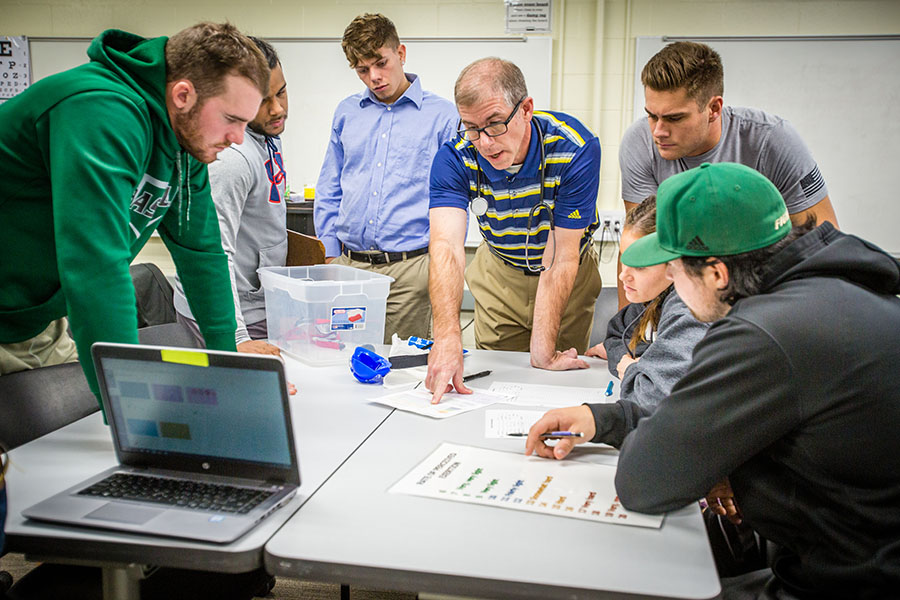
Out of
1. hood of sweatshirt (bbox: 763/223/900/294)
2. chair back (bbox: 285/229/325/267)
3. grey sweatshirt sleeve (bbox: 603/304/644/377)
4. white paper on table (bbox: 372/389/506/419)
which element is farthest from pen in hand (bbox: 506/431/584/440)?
chair back (bbox: 285/229/325/267)

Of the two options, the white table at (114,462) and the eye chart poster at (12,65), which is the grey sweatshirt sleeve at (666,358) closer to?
the white table at (114,462)

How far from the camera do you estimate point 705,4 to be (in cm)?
402

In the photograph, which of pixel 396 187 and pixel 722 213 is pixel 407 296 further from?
pixel 722 213

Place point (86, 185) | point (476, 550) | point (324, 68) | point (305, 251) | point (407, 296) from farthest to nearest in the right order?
point (324, 68), point (407, 296), point (305, 251), point (86, 185), point (476, 550)

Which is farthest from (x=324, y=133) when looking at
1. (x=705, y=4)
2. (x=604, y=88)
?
(x=705, y=4)

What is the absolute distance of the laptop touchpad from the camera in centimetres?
101

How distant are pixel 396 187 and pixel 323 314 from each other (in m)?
1.05

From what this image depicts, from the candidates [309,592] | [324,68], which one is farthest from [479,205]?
[324,68]

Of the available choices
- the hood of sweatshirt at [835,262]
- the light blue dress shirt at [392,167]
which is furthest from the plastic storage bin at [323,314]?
the hood of sweatshirt at [835,262]

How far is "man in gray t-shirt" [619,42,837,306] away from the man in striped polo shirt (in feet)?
0.74

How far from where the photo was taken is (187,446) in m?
1.14

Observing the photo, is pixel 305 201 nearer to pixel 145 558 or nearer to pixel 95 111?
pixel 95 111

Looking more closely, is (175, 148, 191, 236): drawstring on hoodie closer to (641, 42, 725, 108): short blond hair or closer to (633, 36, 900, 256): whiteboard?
(641, 42, 725, 108): short blond hair

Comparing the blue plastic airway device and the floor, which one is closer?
the blue plastic airway device
